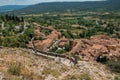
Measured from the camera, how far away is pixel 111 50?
162 feet

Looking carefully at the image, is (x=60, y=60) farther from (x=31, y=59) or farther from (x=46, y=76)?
(x=46, y=76)

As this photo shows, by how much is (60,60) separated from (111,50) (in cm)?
2501

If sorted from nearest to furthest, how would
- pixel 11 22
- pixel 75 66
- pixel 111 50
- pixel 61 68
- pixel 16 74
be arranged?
pixel 16 74 → pixel 61 68 → pixel 75 66 → pixel 111 50 → pixel 11 22

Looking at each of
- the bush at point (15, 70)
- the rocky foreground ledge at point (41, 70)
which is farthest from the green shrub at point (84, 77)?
the bush at point (15, 70)

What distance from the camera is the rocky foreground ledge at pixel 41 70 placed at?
63.6 feet

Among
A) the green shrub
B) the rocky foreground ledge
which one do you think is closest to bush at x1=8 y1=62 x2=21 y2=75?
the rocky foreground ledge

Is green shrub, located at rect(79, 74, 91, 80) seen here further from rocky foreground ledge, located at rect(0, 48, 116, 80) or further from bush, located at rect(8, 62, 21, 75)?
bush, located at rect(8, 62, 21, 75)

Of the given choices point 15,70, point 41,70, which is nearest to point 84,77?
point 41,70

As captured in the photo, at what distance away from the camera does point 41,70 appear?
21297 mm

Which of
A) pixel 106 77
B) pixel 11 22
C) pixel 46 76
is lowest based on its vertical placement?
pixel 11 22

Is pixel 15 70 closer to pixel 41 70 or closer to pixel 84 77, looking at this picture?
pixel 41 70

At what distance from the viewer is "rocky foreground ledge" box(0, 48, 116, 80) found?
19.4 m

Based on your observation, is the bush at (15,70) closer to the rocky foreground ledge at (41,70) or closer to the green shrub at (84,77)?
the rocky foreground ledge at (41,70)

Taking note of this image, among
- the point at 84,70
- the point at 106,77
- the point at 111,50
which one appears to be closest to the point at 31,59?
the point at 84,70
